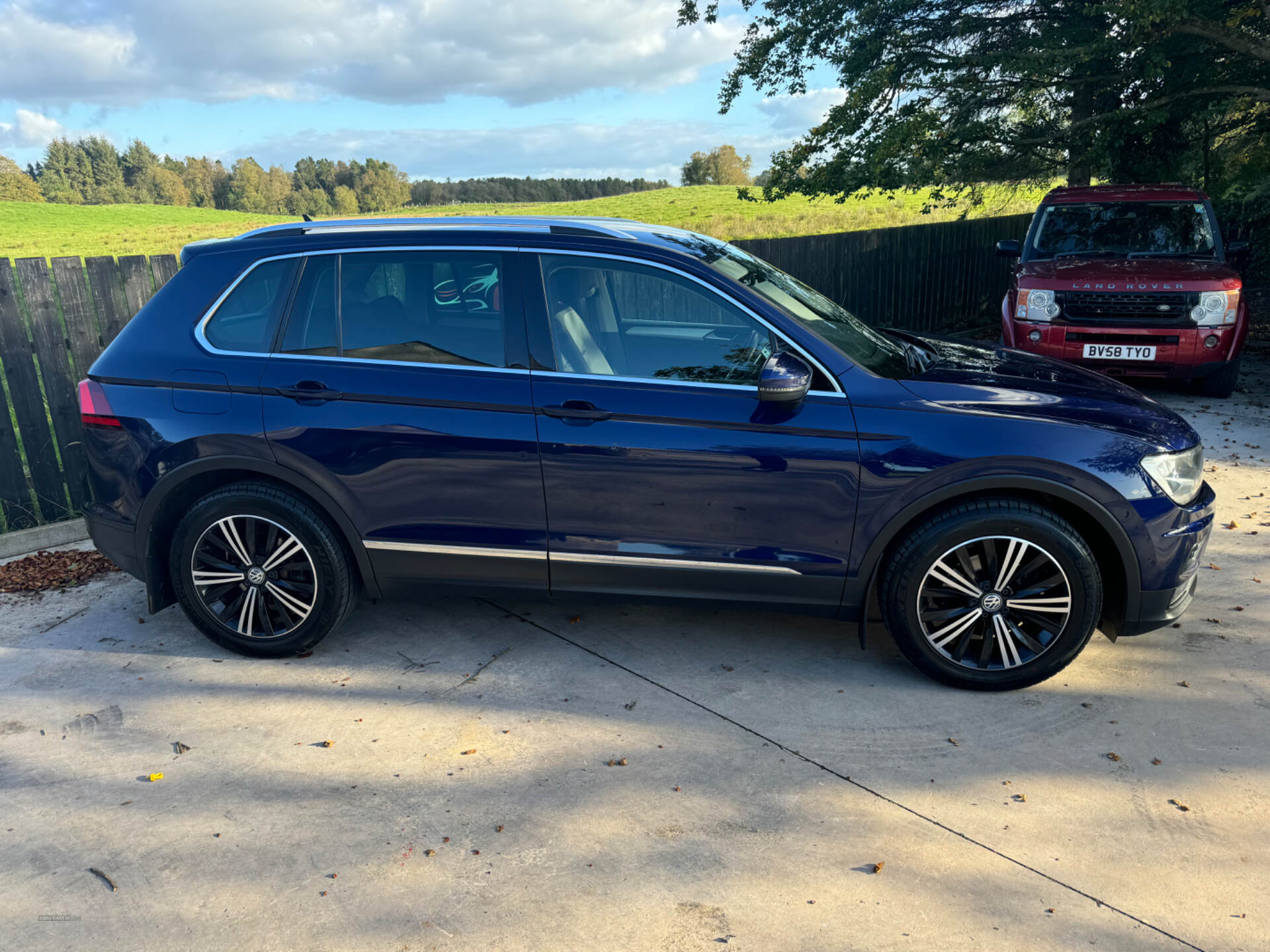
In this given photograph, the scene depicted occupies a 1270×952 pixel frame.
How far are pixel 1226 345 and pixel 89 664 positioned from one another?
9221 millimetres

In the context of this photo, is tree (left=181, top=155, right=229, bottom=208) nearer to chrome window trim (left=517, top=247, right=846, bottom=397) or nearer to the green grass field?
the green grass field

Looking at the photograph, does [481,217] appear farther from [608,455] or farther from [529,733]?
[529,733]

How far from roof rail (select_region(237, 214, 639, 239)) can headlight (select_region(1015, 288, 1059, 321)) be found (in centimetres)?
568

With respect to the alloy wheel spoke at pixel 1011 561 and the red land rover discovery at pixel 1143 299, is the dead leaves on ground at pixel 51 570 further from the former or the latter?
the red land rover discovery at pixel 1143 299

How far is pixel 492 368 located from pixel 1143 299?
6.95m

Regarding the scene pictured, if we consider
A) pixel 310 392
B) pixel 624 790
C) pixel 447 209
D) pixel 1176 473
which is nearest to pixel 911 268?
pixel 1176 473

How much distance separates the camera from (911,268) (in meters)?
14.7

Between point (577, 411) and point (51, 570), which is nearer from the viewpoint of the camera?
point (577, 411)

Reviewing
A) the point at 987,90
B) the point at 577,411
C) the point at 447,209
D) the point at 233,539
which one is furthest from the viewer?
the point at 447,209

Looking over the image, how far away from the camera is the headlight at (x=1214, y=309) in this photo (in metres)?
8.24

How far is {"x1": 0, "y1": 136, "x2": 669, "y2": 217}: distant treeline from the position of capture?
190ft

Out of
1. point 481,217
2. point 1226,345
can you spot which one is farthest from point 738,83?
point 481,217

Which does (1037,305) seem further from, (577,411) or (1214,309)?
(577,411)

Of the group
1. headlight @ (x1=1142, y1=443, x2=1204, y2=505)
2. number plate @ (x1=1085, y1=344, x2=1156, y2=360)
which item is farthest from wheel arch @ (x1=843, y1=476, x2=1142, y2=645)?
number plate @ (x1=1085, y1=344, x2=1156, y2=360)
